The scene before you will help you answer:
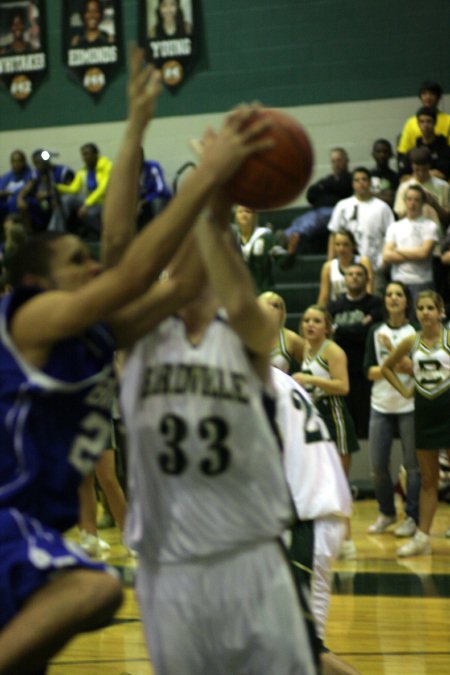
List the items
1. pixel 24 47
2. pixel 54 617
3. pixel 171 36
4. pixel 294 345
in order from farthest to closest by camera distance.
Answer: pixel 24 47 < pixel 171 36 < pixel 294 345 < pixel 54 617

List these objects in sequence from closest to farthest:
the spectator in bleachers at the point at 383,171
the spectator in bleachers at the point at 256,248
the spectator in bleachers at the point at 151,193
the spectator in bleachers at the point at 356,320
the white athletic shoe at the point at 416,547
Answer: the white athletic shoe at the point at 416,547 → the spectator in bleachers at the point at 356,320 → the spectator in bleachers at the point at 256,248 → the spectator in bleachers at the point at 383,171 → the spectator in bleachers at the point at 151,193

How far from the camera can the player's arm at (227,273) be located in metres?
2.81

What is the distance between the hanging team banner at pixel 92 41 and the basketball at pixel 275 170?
12.7 meters

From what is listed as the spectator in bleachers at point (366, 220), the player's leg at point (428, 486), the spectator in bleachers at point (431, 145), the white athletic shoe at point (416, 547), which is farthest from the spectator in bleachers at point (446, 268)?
the white athletic shoe at point (416, 547)

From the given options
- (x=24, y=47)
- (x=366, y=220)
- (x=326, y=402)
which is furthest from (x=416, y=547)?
(x=24, y=47)

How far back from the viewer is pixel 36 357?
111 inches

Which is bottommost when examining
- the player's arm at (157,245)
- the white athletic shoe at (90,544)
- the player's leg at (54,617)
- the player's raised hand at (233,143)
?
the white athletic shoe at (90,544)

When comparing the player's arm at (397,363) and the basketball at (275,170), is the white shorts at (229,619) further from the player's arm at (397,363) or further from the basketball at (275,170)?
the player's arm at (397,363)

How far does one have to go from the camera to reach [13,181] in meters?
14.3

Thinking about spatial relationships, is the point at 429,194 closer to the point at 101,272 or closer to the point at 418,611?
the point at 418,611

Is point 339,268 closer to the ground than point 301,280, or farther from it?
farther from it

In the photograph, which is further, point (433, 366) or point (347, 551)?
point (433, 366)

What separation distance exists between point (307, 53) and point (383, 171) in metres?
2.31

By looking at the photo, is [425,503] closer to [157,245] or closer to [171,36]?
[157,245]
